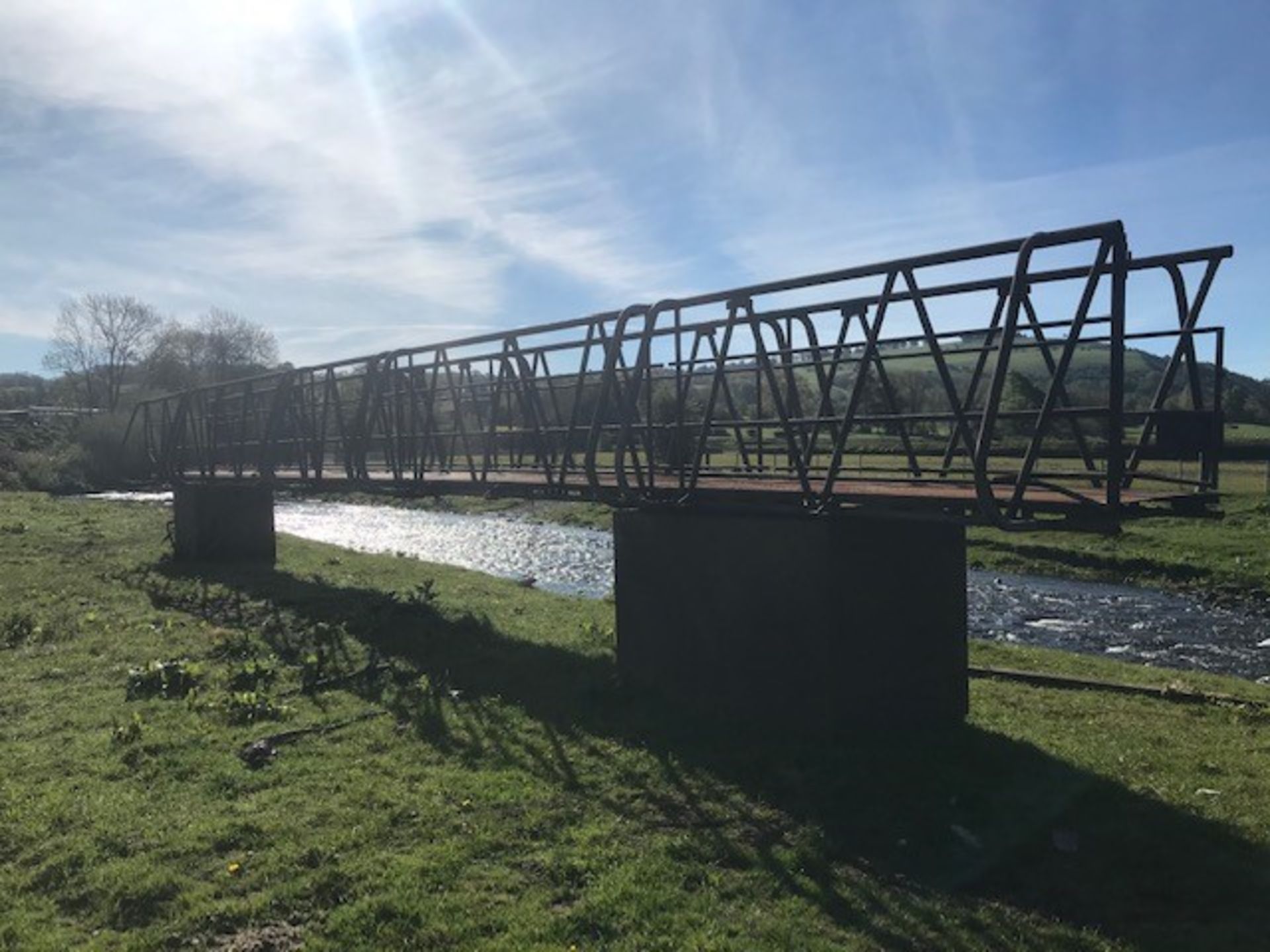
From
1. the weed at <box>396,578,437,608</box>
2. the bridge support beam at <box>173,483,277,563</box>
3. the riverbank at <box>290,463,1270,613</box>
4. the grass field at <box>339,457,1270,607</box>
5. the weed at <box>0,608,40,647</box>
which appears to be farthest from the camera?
the grass field at <box>339,457,1270,607</box>

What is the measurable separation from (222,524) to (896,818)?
61.3 ft

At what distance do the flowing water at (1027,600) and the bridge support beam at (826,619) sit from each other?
975cm

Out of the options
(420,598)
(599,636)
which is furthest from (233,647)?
(599,636)

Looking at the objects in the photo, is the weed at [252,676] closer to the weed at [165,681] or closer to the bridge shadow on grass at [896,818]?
the weed at [165,681]

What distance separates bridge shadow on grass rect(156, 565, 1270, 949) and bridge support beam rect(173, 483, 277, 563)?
13.1 metres

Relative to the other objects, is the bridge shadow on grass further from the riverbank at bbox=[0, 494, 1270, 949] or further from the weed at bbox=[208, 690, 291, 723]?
the weed at bbox=[208, 690, 291, 723]

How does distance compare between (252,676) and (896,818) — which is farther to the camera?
(252,676)

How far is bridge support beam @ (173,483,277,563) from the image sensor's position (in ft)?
71.1

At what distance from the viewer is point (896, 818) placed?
22.5 ft

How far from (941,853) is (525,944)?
9.23ft

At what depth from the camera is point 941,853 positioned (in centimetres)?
634

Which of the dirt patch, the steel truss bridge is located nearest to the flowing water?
the steel truss bridge

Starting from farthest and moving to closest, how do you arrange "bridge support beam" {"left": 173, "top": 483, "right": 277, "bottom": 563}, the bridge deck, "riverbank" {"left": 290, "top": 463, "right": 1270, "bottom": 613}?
1. "riverbank" {"left": 290, "top": 463, "right": 1270, "bottom": 613}
2. "bridge support beam" {"left": 173, "top": 483, "right": 277, "bottom": 563}
3. the bridge deck

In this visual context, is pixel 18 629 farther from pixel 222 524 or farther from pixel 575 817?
pixel 575 817
